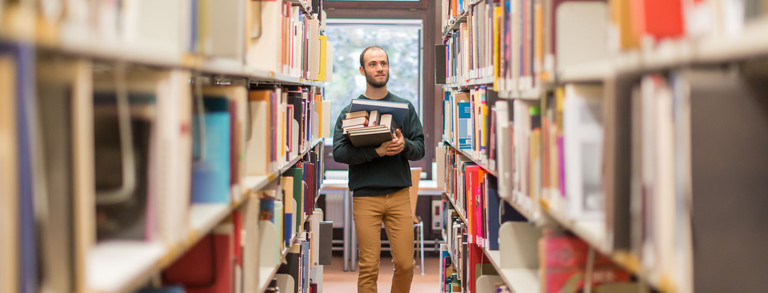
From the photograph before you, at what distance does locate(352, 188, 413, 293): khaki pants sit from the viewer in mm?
3432

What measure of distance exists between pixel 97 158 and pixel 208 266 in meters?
0.60

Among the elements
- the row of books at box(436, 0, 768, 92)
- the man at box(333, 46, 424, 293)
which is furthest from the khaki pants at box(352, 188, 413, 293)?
the row of books at box(436, 0, 768, 92)

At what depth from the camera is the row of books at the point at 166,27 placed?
74 cm

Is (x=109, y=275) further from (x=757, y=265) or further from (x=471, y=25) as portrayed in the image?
(x=471, y=25)

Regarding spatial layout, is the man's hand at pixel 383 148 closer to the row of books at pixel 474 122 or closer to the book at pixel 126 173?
the row of books at pixel 474 122

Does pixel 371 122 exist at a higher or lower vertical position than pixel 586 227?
higher

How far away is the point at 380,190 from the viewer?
3.42 metres

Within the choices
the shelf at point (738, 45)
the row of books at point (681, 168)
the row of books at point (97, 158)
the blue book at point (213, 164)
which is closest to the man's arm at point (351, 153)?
the row of books at point (97, 158)

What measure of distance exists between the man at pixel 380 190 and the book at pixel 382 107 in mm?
131

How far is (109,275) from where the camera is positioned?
88 centimetres

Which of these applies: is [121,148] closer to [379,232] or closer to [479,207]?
[479,207]

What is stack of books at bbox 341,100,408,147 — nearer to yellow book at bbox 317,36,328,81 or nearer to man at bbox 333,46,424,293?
man at bbox 333,46,424,293

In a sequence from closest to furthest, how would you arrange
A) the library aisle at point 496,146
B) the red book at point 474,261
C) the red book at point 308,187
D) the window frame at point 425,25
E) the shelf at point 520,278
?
the library aisle at point 496,146 < the shelf at point 520,278 < the red book at point 474,261 < the red book at point 308,187 < the window frame at point 425,25

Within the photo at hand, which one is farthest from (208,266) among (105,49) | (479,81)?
(479,81)
